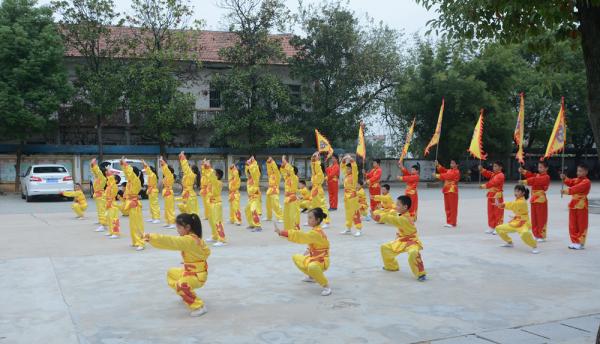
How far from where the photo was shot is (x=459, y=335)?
4789 mm

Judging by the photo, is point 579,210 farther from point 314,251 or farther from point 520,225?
point 314,251

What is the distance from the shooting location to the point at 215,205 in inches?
393

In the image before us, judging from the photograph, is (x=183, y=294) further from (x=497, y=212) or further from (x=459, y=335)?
(x=497, y=212)

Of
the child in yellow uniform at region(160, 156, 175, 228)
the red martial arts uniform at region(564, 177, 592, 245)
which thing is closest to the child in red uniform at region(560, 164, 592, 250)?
the red martial arts uniform at region(564, 177, 592, 245)

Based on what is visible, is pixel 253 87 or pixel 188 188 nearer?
pixel 188 188

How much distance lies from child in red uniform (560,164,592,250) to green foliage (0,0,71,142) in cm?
1786

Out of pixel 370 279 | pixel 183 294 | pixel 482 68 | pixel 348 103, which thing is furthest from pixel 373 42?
pixel 183 294

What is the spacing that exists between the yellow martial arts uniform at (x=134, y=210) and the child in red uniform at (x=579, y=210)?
7298 mm

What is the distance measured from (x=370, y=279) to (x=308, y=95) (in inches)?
738

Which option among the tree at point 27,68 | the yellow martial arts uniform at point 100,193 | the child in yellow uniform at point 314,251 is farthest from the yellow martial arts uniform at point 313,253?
the tree at point 27,68

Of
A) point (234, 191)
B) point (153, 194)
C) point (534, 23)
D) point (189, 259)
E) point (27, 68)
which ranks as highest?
point (27, 68)

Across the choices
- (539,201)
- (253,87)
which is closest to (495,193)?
(539,201)

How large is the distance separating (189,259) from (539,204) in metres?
7.10

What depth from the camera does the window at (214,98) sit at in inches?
971
